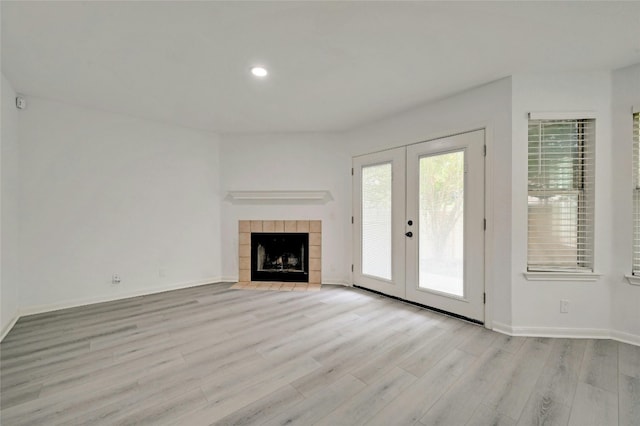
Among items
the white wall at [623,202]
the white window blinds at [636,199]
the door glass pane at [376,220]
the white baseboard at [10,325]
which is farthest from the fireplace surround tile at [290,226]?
the white window blinds at [636,199]

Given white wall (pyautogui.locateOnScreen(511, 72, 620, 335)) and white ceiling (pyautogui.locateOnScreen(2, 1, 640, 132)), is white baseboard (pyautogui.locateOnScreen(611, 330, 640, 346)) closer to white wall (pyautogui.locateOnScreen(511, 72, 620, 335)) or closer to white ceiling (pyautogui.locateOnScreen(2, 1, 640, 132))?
white wall (pyautogui.locateOnScreen(511, 72, 620, 335))

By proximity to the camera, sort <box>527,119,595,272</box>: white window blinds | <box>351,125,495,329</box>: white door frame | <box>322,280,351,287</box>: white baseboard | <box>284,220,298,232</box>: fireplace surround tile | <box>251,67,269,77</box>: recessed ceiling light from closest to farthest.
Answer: <box>251,67,269,77</box>: recessed ceiling light, <box>527,119,595,272</box>: white window blinds, <box>351,125,495,329</box>: white door frame, <box>322,280,351,287</box>: white baseboard, <box>284,220,298,232</box>: fireplace surround tile

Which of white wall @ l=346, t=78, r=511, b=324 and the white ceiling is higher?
the white ceiling

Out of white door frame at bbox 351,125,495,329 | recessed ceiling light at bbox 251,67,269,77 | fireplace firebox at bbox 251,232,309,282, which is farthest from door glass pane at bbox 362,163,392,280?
recessed ceiling light at bbox 251,67,269,77

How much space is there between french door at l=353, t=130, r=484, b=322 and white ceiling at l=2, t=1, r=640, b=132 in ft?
2.42

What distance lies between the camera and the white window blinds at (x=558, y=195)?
8.23ft

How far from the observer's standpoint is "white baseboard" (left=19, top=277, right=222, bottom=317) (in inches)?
118

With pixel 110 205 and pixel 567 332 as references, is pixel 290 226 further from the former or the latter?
pixel 567 332

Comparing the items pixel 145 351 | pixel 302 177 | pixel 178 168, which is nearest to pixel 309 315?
pixel 145 351

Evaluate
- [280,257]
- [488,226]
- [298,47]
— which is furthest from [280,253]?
[298,47]

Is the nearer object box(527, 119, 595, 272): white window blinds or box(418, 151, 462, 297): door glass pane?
box(527, 119, 595, 272): white window blinds

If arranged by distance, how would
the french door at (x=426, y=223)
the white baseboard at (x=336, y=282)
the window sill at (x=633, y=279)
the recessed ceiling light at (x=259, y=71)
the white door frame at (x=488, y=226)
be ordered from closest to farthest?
the window sill at (x=633, y=279) < the recessed ceiling light at (x=259, y=71) < the white door frame at (x=488, y=226) < the french door at (x=426, y=223) < the white baseboard at (x=336, y=282)

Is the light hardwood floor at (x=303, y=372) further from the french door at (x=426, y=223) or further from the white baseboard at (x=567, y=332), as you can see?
the french door at (x=426, y=223)

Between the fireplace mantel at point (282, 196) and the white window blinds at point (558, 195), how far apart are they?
103 inches
